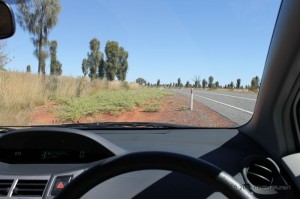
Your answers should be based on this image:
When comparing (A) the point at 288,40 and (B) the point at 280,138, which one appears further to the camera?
(B) the point at 280,138

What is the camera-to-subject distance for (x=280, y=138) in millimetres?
3529

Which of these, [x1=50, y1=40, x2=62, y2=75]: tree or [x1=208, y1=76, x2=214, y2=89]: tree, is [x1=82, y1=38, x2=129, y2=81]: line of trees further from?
[x1=208, y1=76, x2=214, y2=89]: tree

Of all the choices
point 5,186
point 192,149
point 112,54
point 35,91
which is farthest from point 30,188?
point 35,91

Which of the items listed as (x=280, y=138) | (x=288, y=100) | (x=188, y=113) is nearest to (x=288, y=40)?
(x=288, y=100)

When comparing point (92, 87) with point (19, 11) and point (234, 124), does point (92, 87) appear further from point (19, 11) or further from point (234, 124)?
point (234, 124)

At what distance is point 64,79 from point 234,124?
190cm

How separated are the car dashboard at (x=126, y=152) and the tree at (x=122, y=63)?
81 cm

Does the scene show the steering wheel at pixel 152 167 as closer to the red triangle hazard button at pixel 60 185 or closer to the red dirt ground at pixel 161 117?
the red triangle hazard button at pixel 60 185

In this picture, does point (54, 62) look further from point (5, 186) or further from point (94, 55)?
point (5, 186)

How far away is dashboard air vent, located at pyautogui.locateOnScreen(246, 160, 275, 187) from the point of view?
3.42 meters

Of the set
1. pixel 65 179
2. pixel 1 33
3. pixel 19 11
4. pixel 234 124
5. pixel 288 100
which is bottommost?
pixel 65 179

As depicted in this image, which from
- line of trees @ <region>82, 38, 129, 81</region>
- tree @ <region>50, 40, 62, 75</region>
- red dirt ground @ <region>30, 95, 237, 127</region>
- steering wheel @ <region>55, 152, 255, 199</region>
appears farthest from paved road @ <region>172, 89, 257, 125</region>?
steering wheel @ <region>55, 152, 255, 199</region>

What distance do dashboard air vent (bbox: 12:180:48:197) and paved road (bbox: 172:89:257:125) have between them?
74.3 inches

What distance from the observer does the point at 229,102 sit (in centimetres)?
659
